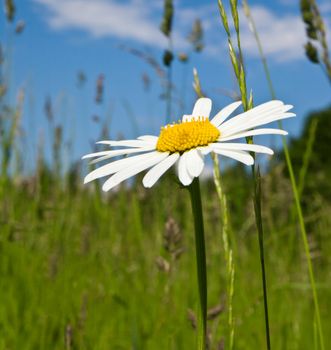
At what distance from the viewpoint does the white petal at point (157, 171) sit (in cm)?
96

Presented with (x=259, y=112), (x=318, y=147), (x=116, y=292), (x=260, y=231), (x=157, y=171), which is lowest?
(x=116, y=292)

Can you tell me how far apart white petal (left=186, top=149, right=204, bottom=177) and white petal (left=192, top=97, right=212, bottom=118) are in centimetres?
32

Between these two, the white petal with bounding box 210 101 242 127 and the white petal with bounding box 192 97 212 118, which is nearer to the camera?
the white petal with bounding box 210 101 242 127

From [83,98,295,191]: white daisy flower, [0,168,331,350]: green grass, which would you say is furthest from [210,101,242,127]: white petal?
[0,168,331,350]: green grass

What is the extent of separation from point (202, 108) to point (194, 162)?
45 cm

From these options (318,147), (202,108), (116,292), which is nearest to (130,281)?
(116,292)

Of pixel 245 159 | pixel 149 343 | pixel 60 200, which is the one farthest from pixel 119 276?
pixel 245 159

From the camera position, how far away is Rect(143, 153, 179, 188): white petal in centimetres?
96

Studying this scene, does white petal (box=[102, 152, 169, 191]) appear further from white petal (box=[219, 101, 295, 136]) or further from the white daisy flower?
white petal (box=[219, 101, 295, 136])

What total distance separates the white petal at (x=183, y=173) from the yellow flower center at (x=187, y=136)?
5cm

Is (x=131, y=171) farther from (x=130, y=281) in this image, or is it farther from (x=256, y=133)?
(x=130, y=281)

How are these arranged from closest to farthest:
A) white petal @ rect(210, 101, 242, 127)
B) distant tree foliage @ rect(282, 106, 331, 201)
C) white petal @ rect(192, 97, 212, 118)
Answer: white petal @ rect(210, 101, 242, 127)
white petal @ rect(192, 97, 212, 118)
distant tree foliage @ rect(282, 106, 331, 201)

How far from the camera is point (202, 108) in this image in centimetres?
139

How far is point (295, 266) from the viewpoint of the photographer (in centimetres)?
447
